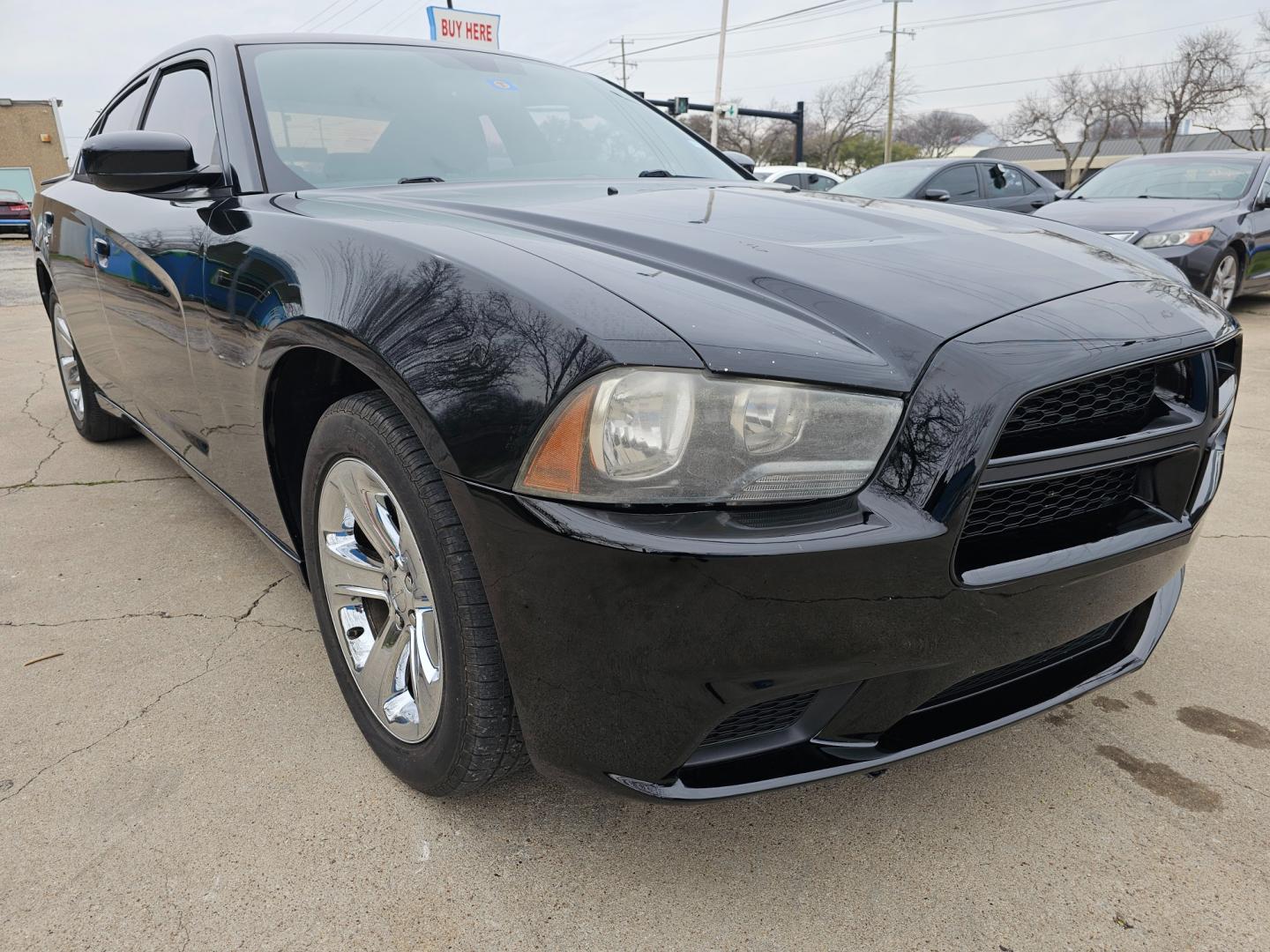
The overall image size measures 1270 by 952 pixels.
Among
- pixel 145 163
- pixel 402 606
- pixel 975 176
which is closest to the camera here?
pixel 402 606

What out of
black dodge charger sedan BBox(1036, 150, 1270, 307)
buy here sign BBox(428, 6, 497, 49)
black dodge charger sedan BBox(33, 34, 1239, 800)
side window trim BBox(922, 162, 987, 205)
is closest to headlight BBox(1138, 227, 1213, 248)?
black dodge charger sedan BBox(1036, 150, 1270, 307)

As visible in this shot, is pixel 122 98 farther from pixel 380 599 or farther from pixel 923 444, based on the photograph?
pixel 923 444

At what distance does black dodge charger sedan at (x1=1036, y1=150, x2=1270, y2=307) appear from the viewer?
22.5 ft

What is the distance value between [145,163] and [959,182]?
894cm

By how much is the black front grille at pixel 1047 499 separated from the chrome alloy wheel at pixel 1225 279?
672 cm

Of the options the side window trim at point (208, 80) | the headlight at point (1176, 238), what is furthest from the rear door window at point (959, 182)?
the side window trim at point (208, 80)

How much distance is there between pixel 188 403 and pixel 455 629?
134cm

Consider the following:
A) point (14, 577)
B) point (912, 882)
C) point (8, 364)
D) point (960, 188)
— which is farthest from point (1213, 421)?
Result: point (960, 188)

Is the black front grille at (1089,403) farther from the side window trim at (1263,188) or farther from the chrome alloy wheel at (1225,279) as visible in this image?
the side window trim at (1263,188)

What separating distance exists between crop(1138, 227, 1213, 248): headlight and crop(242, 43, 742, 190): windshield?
17.5ft

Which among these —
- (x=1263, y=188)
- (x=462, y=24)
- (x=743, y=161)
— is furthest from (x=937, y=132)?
(x=743, y=161)

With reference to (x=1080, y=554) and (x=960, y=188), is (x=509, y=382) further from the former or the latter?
(x=960, y=188)

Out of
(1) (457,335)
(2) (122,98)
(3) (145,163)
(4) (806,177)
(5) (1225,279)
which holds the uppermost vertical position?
(2) (122,98)

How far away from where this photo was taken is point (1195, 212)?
7043 mm
